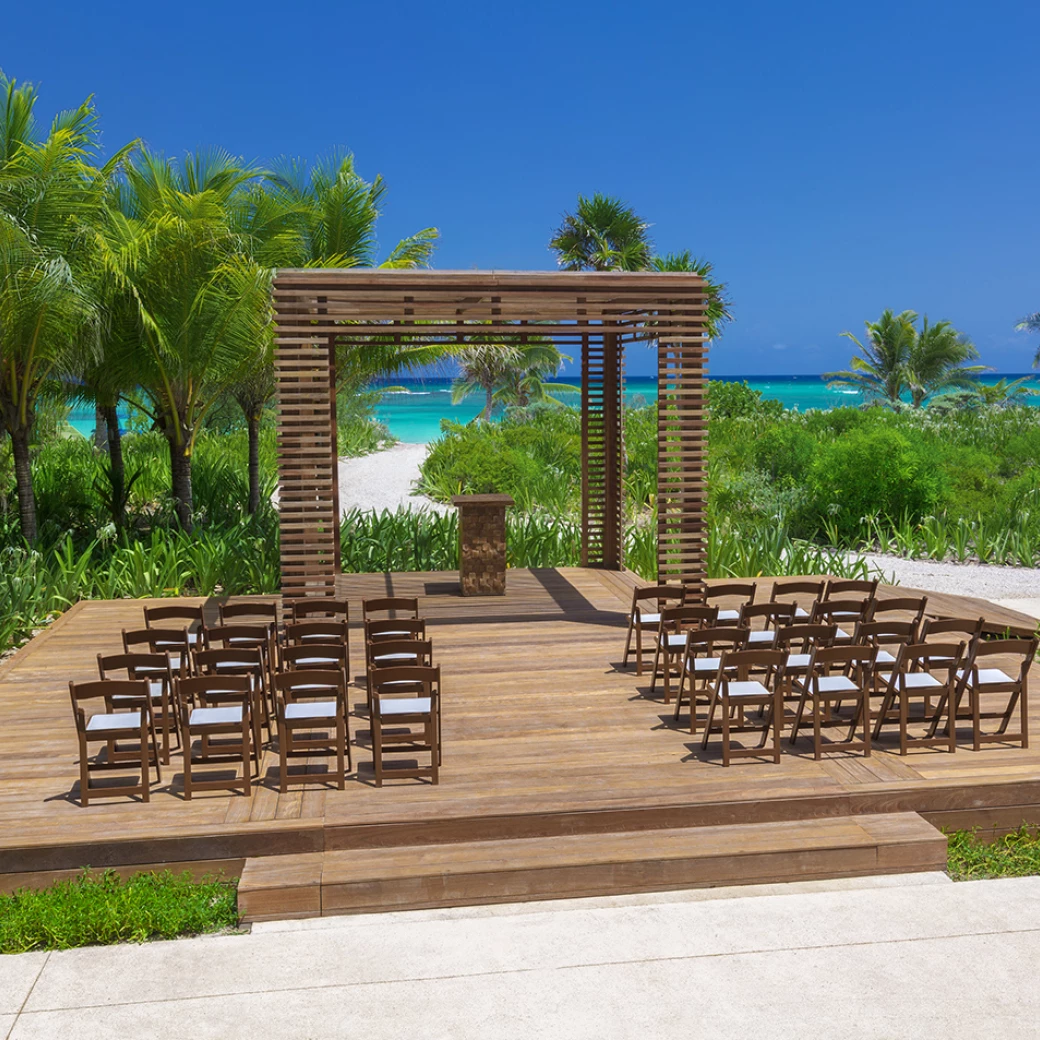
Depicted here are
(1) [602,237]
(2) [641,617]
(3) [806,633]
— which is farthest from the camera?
(1) [602,237]

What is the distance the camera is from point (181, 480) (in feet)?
54.9

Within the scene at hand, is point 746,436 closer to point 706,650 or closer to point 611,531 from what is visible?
point 611,531

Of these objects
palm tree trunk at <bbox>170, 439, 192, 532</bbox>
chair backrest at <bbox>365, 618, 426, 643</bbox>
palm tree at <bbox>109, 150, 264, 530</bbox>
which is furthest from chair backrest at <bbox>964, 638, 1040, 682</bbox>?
palm tree trunk at <bbox>170, 439, 192, 532</bbox>

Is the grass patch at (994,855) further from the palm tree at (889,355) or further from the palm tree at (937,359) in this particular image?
the palm tree at (937,359)

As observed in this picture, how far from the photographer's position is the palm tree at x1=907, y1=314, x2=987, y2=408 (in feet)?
152

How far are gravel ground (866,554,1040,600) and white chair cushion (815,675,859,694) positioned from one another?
812 centimetres

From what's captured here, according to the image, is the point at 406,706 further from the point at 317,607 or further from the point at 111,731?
the point at 317,607

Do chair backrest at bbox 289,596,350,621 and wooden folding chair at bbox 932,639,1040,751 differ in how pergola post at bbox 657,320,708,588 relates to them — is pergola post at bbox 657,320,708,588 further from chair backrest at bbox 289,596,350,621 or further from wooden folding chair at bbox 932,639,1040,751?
wooden folding chair at bbox 932,639,1040,751

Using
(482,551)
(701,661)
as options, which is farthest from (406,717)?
(482,551)

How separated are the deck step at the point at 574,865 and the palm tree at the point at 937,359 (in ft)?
139

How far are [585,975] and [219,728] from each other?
3088 millimetres

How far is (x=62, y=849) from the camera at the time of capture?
628 centimetres

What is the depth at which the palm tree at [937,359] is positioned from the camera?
4619 cm

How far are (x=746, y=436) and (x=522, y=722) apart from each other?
1996 centimetres
